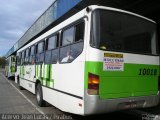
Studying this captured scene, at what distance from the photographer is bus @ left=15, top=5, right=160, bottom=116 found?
6527 millimetres

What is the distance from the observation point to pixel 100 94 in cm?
651

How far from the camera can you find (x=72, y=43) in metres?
7.50

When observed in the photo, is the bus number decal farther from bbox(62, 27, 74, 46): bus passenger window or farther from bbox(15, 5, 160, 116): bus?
bbox(62, 27, 74, 46): bus passenger window

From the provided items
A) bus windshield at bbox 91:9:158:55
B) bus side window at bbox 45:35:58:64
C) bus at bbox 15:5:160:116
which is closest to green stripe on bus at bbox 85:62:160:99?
bus at bbox 15:5:160:116

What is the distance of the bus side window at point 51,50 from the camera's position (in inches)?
350

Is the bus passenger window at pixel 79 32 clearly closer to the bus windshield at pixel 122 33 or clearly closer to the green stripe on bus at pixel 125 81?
the bus windshield at pixel 122 33

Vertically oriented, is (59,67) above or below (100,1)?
below

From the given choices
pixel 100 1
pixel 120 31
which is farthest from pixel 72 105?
pixel 100 1

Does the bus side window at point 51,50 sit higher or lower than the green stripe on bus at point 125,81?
higher

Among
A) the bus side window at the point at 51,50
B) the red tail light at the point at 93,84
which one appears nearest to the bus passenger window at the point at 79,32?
the red tail light at the point at 93,84

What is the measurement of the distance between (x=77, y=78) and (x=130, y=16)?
2205 millimetres

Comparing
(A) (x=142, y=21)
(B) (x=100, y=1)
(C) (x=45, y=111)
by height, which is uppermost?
(B) (x=100, y=1)

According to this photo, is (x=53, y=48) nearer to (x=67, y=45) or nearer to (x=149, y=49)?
(x=67, y=45)

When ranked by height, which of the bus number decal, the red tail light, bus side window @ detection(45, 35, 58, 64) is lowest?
the red tail light
